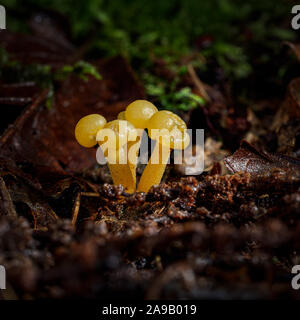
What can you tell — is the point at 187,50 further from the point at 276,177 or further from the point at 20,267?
the point at 20,267

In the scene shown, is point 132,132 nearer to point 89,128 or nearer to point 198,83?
point 89,128

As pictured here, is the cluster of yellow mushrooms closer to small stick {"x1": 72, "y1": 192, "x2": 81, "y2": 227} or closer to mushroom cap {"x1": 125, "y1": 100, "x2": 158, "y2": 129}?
mushroom cap {"x1": 125, "y1": 100, "x2": 158, "y2": 129}

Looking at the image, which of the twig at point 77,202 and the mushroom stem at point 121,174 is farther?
the mushroom stem at point 121,174

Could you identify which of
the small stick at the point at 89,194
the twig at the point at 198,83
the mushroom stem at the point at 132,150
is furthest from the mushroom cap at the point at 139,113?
the twig at the point at 198,83

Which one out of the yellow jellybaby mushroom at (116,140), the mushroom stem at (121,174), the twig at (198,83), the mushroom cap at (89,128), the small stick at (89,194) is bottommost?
the small stick at (89,194)

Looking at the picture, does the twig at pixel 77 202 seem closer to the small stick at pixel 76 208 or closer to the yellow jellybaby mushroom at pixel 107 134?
the small stick at pixel 76 208

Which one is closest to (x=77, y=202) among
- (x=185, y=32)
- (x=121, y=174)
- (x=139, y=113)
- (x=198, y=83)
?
(x=121, y=174)
